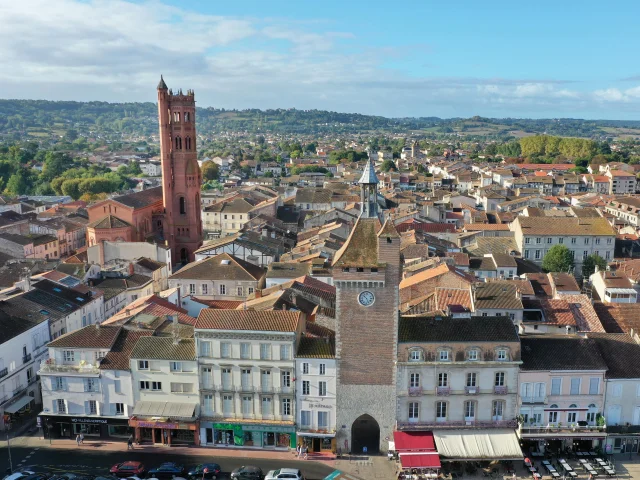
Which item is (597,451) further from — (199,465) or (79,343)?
(79,343)

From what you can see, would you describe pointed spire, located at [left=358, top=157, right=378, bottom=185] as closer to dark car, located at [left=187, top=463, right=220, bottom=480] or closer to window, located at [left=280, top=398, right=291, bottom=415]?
window, located at [left=280, top=398, right=291, bottom=415]

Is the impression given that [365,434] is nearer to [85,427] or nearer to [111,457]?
[111,457]

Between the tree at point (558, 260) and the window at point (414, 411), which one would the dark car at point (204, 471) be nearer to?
the window at point (414, 411)

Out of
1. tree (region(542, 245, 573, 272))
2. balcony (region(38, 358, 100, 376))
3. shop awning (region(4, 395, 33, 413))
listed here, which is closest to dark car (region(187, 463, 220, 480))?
balcony (region(38, 358, 100, 376))

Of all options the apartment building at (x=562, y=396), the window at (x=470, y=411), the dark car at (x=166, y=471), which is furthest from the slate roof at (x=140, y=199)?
the apartment building at (x=562, y=396)

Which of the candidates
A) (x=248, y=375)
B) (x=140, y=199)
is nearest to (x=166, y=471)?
(x=248, y=375)

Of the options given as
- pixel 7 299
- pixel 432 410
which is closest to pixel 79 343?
pixel 7 299
